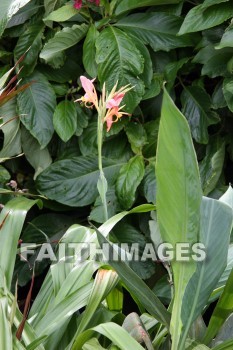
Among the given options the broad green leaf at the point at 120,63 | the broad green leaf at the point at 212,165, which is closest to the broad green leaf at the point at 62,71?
the broad green leaf at the point at 120,63

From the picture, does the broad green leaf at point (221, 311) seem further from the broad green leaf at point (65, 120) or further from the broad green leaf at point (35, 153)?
the broad green leaf at point (35, 153)

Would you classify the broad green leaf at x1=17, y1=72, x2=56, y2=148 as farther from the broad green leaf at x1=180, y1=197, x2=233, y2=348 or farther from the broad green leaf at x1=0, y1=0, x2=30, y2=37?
the broad green leaf at x1=180, y1=197, x2=233, y2=348

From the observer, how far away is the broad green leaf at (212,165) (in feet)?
5.74

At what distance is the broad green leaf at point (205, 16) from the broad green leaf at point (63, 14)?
0.31 meters

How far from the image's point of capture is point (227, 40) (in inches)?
62.4

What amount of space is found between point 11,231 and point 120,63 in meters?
0.65

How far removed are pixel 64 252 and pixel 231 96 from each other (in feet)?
2.15

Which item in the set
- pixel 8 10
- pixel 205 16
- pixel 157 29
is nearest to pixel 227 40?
pixel 205 16

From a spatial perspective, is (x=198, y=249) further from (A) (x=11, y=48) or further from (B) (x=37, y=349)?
(A) (x=11, y=48)

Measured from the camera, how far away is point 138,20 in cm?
178

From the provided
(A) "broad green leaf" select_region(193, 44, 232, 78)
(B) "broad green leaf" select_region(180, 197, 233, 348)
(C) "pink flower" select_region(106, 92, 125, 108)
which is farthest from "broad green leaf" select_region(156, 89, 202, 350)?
(A) "broad green leaf" select_region(193, 44, 232, 78)

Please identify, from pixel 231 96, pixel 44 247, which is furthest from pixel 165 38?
pixel 44 247

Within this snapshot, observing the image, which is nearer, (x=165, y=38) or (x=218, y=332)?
(x=218, y=332)

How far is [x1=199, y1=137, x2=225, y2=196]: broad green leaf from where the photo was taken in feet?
5.74
